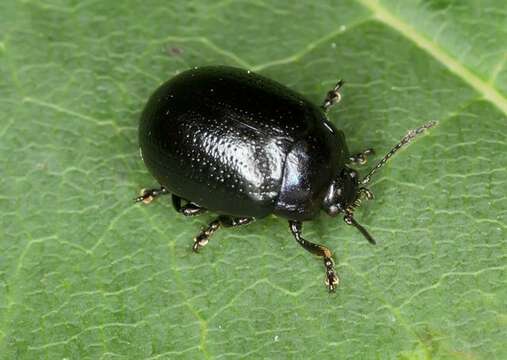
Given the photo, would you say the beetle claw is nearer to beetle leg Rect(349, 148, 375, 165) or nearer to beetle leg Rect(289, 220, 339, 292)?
beetle leg Rect(289, 220, 339, 292)

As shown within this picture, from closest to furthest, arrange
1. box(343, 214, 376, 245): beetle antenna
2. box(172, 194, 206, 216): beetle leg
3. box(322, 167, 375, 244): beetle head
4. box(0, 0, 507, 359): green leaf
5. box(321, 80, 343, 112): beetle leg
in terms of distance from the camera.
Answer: box(0, 0, 507, 359): green leaf
box(343, 214, 376, 245): beetle antenna
box(322, 167, 375, 244): beetle head
box(172, 194, 206, 216): beetle leg
box(321, 80, 343, 112): beetle leg

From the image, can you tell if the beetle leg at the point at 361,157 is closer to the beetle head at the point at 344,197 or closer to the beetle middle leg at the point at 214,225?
the beetle head at the point at 344,197

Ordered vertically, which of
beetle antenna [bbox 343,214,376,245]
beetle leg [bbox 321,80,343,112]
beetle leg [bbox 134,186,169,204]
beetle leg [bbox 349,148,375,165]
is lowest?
beetle leg [bbox 134,186,169,204]

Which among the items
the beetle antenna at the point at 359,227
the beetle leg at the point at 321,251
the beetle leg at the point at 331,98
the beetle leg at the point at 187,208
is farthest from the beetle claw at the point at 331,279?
the beetle leg at the point at 331,98

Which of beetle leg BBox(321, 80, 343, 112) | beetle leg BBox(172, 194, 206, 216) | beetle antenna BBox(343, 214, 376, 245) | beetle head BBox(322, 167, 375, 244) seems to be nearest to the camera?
beetle antenna BBox(343, 214, 376, 245)

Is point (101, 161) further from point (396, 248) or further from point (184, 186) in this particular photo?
point (396, 248)

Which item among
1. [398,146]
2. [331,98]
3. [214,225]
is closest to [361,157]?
[398,146]

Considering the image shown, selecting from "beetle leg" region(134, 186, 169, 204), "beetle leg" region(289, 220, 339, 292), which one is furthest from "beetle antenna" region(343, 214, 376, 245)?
"beetle leg" region(134, 186, 169, 204)
